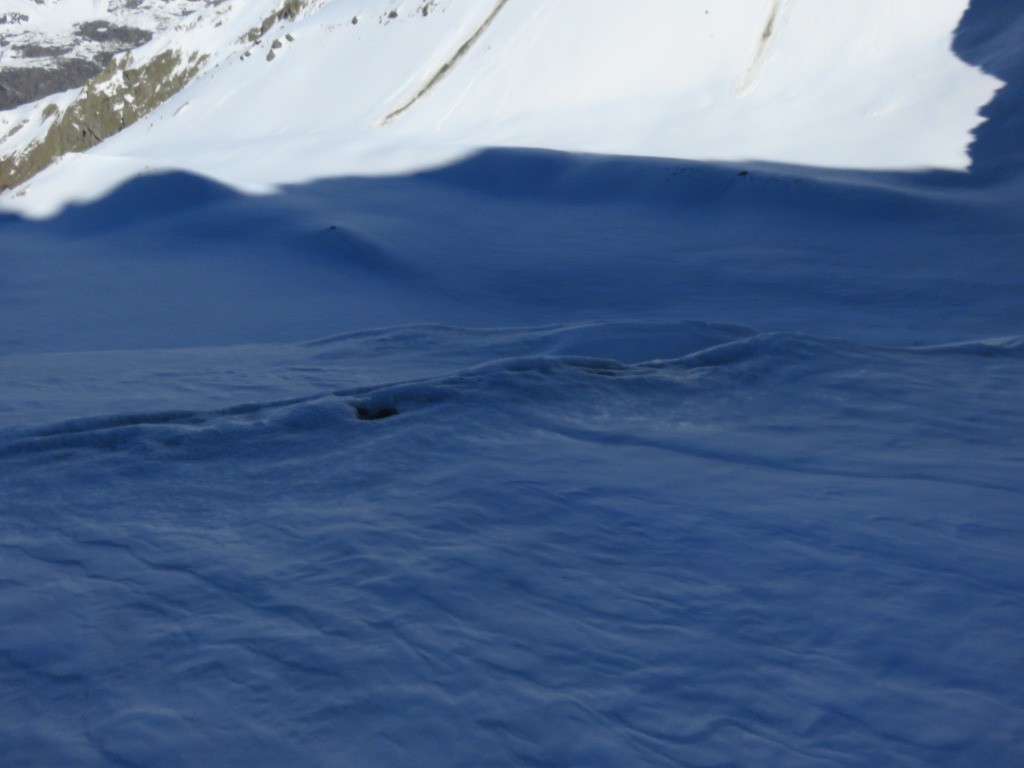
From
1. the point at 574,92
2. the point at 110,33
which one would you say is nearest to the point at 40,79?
the point at 110,33

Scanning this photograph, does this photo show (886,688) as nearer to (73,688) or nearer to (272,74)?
(73,688)

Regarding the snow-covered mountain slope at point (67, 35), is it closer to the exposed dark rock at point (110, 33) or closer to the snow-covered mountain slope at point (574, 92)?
the exposed dark rock at point (110, 33)

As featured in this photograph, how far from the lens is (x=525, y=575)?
194 centimetres

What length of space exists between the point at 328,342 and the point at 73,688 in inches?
95.5

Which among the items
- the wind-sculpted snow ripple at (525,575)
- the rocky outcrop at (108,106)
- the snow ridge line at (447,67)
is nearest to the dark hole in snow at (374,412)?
the wind-sculpted snow ripple at (525,575)

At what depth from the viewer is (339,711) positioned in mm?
1534

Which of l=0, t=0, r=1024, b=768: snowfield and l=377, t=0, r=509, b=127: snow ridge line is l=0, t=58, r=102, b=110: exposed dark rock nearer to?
l=377, t=0, r=509, b=127: snow ridge line

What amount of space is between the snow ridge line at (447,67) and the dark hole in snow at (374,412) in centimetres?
731

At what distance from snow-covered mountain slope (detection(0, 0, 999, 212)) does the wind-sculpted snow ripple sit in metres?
4.23

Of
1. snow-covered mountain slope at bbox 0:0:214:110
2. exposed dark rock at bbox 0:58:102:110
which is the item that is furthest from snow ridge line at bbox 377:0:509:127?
snow-covered mountain slope at bbox 0:0:214:110

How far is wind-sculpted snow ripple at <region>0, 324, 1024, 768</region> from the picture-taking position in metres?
1.51

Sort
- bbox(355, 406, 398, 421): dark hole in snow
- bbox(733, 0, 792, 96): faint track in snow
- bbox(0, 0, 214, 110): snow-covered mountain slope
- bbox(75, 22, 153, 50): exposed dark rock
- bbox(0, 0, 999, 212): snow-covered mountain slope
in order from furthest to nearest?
bbox(75, 22, 153, 50): exposed dark rock → bbox(0, 0, 214, 110): snow-covered mountain slope → bbox(733, 0, 792, 96): faint track in snow → bbox(0, 0, 999, 212): snow-covered mountain slope → bbox(355, 406, 398, 421): dark hole in snow

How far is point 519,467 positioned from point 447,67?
8760 mm

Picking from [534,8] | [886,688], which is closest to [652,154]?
[534,8]
